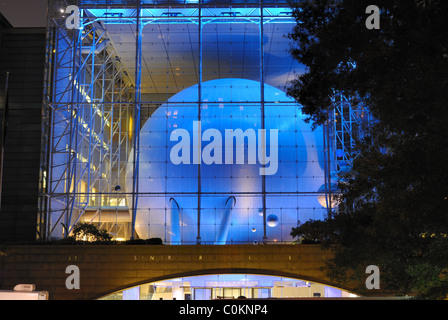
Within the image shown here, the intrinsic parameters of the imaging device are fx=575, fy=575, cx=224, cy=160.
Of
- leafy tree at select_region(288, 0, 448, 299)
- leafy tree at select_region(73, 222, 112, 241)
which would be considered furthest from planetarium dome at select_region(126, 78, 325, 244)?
leafy tree at select_region(288, 0, 448, 299)

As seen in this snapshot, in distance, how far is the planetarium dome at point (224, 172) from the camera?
89.0 ft

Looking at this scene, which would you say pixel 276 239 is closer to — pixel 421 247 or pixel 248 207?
pixel 248 207

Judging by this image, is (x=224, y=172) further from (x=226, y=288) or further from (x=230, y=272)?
(x=230, y=272)

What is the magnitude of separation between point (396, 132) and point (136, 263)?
565 inches

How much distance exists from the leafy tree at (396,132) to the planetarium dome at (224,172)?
48.8 ft

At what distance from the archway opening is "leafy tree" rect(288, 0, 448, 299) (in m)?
11.5

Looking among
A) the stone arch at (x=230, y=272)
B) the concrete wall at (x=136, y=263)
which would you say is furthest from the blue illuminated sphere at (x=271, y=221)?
the stone arch at (x=230, y=272)

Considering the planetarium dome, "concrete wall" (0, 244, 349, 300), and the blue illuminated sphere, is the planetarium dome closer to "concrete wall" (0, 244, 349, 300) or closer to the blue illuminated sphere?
the blue illuminated sphere

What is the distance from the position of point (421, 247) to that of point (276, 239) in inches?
676

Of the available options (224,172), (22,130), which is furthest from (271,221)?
(22,130)

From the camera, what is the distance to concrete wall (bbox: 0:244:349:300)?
2208cm

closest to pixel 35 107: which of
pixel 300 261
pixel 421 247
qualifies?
pixel 300 261

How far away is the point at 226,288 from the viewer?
76.8 feet
